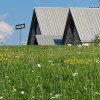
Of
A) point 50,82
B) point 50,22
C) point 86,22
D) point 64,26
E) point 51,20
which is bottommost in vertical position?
point 50,82

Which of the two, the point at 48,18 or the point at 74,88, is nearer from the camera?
the point at 74,88

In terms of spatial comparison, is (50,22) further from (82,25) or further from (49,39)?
(82,25)

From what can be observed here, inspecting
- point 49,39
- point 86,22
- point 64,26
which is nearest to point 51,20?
point 64,26

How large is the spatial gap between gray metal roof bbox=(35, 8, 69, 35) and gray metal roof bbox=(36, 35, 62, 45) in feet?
8.63

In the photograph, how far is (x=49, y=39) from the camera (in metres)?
60.6

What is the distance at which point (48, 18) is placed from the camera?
66875 mm

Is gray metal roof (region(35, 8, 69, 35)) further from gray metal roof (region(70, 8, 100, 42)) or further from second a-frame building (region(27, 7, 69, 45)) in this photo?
gray metal roof (region(70, 8, 100, 42))

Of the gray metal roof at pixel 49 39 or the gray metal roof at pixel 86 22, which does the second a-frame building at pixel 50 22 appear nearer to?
the gray metal roof at pixel 49 39

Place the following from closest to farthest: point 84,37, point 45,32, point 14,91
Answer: point 14,91 → point 84,37 → point 45,32

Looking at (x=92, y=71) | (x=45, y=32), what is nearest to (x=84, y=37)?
(x=45, y=32)

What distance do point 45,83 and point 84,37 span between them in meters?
41.4

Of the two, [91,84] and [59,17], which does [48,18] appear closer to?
[59,17]

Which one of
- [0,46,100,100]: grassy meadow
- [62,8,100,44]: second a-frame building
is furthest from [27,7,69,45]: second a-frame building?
[0,46,100,100]: grassy meadow

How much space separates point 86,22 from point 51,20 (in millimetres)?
13537
